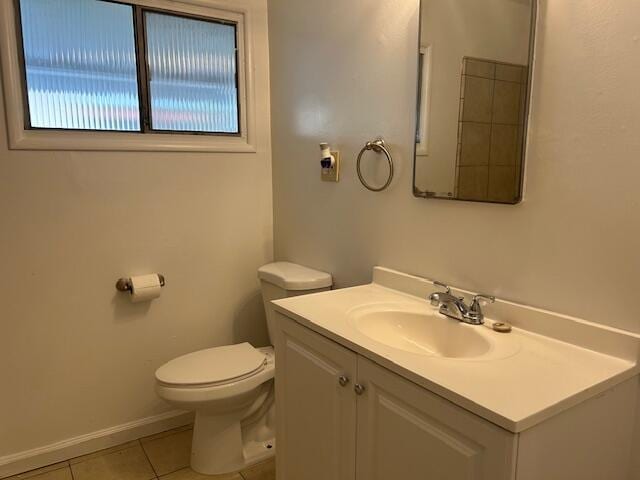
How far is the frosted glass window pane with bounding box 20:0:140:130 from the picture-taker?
1.94m

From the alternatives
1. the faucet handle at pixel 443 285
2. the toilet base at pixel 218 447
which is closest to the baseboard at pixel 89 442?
the toilet base at pixel 218 447

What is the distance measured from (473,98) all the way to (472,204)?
0.32m

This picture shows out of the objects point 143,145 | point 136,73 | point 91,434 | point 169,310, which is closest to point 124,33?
point 136,73

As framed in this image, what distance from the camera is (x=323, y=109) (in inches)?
82.1

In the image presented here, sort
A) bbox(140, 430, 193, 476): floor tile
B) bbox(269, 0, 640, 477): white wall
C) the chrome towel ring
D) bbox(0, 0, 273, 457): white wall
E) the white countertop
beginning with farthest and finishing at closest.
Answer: bbox(140, 430, 193, 476): floor tile → bbox(0, 0, 273, 457): white wall → the chrome towel ring → bbox(269, 0, 640, 477): white wall → the white countertop

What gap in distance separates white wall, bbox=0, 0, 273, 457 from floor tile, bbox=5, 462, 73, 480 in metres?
0.11

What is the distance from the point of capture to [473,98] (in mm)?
1458

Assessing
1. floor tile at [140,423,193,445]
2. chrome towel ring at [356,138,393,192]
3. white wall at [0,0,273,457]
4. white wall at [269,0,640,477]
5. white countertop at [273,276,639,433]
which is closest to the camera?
white countertop at [273,276,639,433]

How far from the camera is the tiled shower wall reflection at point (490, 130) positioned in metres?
1.32

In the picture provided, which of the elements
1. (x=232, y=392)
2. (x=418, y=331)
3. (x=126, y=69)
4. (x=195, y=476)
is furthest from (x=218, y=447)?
(x=126, y=69)

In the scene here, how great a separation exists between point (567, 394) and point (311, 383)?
0.73m

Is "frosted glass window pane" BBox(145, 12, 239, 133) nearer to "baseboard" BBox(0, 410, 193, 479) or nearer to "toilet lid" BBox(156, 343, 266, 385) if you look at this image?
"toilet lid" BBox(156, 343, 266, 385)

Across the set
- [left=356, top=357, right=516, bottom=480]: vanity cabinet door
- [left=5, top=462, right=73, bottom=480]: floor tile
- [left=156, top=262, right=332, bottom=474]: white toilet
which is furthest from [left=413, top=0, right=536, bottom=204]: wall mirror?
[left=5, top=462, right=73, bottom=480]: floor tile

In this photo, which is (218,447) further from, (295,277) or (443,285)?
(443,285)
